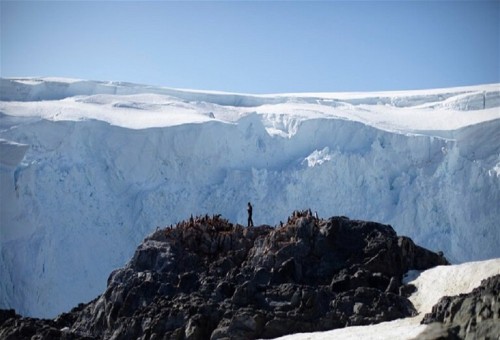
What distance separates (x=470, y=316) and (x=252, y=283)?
8130 mm

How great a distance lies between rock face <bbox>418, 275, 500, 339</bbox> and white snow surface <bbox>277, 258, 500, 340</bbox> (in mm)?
764

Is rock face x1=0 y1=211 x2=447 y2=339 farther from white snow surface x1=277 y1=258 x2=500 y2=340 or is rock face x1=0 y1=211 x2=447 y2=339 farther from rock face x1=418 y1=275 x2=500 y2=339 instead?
rock face x1=418 y1=275 x2=500 y2=339

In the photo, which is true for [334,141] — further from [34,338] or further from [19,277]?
[34,338]

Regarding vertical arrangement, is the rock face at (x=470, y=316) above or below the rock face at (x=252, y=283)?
above

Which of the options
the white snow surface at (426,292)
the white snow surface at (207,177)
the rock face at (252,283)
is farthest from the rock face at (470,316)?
the white snow surface at (207,177)

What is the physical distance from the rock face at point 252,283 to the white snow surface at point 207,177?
1048 centimetres

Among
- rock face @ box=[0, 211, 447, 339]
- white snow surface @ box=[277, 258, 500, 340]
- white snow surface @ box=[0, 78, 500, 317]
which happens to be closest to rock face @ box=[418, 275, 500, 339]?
white snow surface @ box=[277, 258, 500, 340]

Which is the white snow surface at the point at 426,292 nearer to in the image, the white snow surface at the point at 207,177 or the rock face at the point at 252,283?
the rock face at the point at 252,283

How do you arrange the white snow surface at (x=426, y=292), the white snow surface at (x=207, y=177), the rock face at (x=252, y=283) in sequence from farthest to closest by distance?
the white snow surface at (x=207, y=177) < the rock face at (x=252, y=283) < the white snow surface at (x=426, y=292)

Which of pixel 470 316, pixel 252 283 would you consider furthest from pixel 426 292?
pixel 470 316

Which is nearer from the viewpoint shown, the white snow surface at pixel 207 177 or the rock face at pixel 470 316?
the rock face at pixel 470 316

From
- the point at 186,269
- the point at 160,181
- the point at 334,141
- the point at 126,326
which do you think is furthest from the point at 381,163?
the point at 126,326

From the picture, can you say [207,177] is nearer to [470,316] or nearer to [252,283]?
[252,283]

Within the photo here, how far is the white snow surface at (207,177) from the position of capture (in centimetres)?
4025
